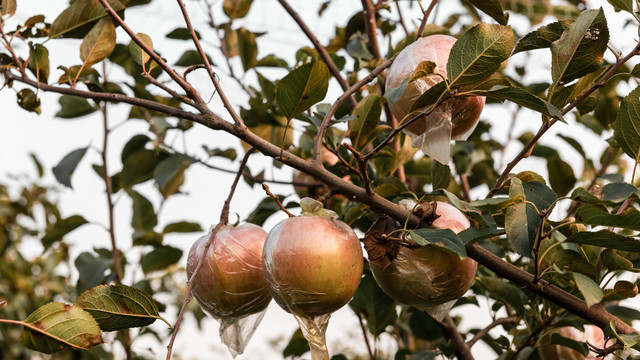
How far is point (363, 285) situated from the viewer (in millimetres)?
1104

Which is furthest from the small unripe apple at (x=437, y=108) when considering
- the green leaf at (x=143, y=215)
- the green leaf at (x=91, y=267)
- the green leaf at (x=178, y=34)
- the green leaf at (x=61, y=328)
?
the green leaf at (x=143, y=215)

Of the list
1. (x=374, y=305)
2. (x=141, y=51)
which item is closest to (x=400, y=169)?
(x=374, y=305)

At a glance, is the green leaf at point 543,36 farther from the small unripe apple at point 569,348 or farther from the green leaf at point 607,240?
the small unripe apple at point 569,348

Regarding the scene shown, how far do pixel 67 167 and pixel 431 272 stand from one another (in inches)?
35.4

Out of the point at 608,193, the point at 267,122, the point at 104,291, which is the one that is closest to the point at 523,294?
the point at 608,193

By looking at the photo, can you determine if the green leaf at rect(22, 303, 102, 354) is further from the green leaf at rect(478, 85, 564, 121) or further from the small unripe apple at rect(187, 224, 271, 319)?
the green leaf at rect(478, 85, 564, 121)

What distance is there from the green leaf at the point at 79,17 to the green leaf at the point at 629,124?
0.77 m

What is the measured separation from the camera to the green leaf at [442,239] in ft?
1.89

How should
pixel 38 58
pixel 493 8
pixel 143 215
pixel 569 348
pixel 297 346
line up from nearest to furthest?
1. pixel 493 8
2. pixel 38 58
3. pixel 569 348
4. pixel 297 346
5. pixel 143 215

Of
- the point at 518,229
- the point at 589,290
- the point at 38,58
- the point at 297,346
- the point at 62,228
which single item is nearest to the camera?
the point at 589,290

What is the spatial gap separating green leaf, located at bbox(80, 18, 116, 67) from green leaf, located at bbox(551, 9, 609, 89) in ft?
2.20

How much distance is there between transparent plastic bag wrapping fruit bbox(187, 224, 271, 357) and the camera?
0.79 meters

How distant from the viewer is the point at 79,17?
94 cm

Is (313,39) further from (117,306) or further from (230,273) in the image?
(117,306)
